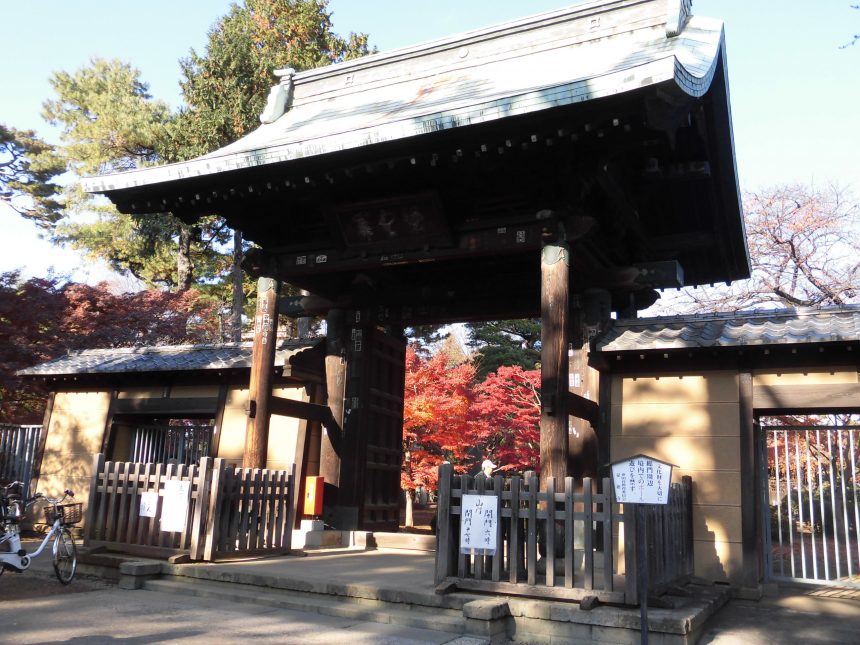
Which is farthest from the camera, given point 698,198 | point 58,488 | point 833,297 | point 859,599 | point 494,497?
point 833,297

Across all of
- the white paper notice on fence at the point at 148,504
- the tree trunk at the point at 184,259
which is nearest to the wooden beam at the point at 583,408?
the white paper notice on fence at the point at 148,504

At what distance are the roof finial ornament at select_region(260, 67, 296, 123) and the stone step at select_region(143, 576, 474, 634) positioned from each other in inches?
260

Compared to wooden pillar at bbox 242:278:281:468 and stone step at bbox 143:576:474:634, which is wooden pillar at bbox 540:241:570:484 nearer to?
stone step at bbox 143:576:474:634

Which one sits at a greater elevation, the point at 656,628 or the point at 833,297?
the point at 833,297

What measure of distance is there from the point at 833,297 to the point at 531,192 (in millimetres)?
16455

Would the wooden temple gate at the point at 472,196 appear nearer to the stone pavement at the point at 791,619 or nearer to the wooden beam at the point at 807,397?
the wooden beam at the point at 807,397

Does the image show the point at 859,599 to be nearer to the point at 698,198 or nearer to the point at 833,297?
the point at 698,198

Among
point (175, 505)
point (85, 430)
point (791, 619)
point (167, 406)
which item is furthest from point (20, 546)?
point (791, 619)

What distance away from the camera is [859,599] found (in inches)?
280

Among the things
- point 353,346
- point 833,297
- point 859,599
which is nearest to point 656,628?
point 859,599

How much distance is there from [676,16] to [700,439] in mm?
4741

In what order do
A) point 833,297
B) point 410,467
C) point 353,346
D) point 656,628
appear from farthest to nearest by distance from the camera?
point 833,297 < point 410,467 < point 353,346 < point 656,628

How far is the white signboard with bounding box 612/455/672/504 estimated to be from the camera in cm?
498

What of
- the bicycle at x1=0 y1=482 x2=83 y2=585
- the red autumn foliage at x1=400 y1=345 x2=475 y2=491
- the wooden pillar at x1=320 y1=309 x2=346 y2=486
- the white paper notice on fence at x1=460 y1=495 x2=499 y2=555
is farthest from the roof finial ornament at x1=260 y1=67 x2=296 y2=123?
the red autumn foliage at x1=400 y1=345 x2=475 y2=491
